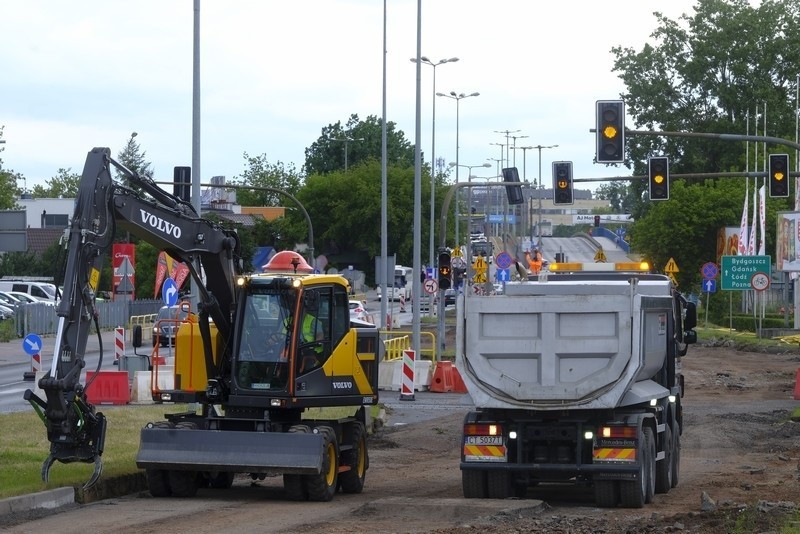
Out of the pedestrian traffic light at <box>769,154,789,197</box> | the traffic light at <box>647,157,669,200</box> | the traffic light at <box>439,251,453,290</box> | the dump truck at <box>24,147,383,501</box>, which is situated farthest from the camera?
the traffic light at <box>439,251,453,290</box>

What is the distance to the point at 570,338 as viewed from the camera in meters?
14.9

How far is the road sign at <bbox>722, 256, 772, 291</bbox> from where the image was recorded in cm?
5256

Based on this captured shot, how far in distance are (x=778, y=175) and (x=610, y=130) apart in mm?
5346

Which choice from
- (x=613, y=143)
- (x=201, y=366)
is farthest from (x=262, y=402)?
(x=613, y=143)

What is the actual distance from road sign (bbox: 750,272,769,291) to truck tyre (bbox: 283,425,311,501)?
121 ft

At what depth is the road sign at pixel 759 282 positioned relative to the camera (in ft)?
164

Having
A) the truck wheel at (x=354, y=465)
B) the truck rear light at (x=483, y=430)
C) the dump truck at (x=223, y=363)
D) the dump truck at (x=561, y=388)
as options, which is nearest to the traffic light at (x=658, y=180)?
the dump truck at (x=223, y=363)

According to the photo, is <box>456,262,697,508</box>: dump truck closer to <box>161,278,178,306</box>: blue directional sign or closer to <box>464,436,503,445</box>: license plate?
<box>464,436,503,445</box>: license plate

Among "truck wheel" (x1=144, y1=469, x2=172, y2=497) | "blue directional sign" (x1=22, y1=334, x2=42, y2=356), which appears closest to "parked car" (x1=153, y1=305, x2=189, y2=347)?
"truck wheel" (x1=144, y1=469, x2=172, y2=497)

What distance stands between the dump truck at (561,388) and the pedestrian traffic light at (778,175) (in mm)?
15683

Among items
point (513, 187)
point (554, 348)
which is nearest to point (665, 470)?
point (554, 348)

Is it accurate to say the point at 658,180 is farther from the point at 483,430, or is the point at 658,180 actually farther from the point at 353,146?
the point at 353,146

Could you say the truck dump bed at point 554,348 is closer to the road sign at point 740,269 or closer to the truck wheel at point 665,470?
the truck wheel at point 665,470

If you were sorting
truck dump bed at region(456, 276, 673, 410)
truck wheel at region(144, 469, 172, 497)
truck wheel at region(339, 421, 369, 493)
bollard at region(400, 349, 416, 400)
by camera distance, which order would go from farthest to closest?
bollard at region(400, 349, 416, 400)
truck wheel at region(339, 421, 369, 493)
truck wheel at region(144, 469, 172, 497)
truck dump bed at region(456, 276, 673, 410)
